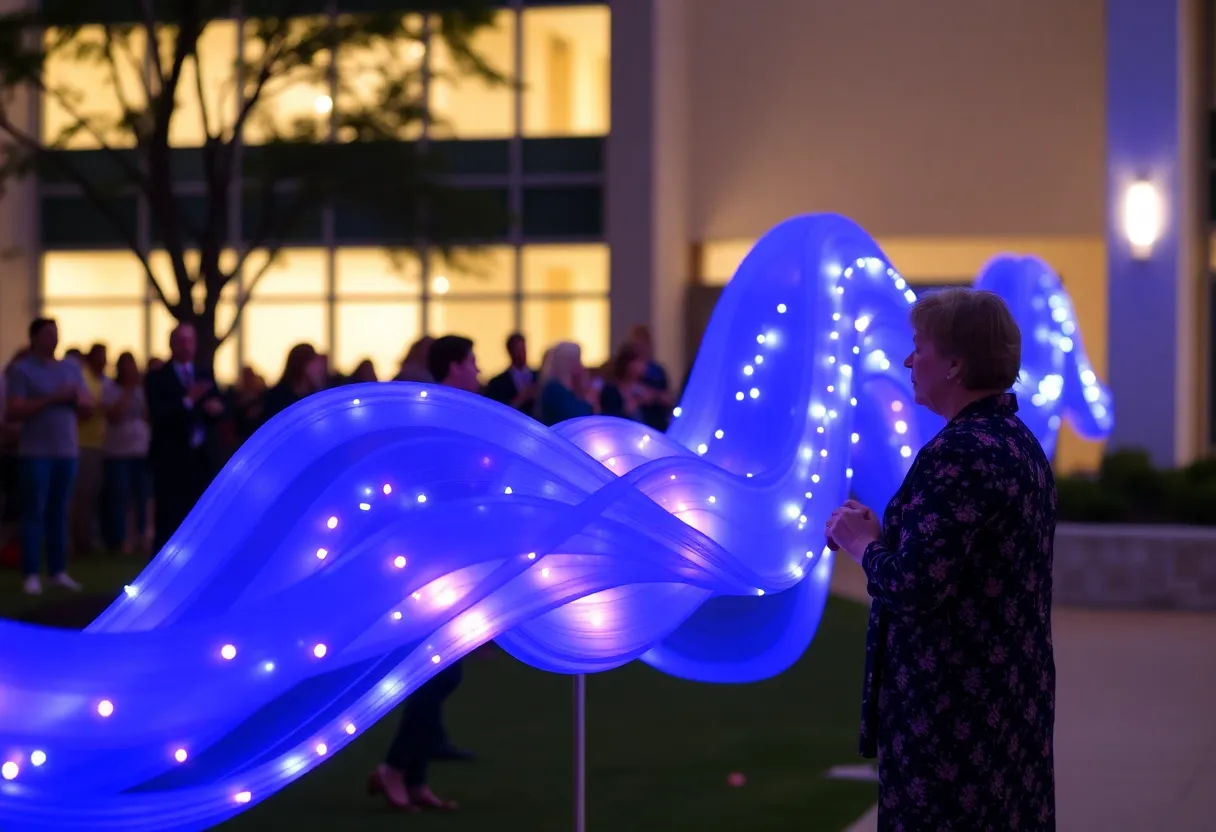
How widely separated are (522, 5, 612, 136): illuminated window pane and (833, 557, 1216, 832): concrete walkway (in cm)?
1453

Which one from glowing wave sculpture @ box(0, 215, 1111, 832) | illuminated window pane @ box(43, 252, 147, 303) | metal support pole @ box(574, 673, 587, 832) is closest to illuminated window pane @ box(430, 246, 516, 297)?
illuminated window pane @ box(43, 252, 147, 303)

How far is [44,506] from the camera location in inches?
559

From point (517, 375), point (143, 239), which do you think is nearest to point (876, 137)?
point (143, 239)

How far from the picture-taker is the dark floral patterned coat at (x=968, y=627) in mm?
4035

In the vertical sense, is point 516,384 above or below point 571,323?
below

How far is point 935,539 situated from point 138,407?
14.2 metres

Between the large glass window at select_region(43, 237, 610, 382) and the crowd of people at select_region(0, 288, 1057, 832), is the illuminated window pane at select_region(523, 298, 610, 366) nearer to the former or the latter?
the large glass window at select_region(43, 237, 610, 382)

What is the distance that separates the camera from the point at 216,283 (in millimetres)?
20344

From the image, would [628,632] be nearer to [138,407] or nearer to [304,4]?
[138,407]

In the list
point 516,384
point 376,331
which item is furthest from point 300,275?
point 516,384

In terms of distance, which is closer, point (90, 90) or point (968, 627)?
point (968, 627)

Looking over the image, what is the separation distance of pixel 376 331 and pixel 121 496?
399 inches

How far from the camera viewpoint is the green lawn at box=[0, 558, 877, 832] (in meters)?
7.34

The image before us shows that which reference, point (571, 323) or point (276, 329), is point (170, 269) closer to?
point (276, 329)
